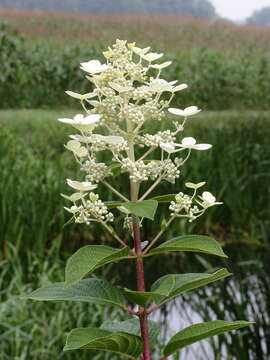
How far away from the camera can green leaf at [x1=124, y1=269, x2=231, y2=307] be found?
72cm

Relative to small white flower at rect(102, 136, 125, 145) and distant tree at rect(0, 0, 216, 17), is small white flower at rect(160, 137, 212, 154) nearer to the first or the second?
small white flower at rect(102, 136, 125, 145)

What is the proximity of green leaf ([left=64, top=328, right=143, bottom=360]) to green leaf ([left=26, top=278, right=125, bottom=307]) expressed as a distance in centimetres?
4

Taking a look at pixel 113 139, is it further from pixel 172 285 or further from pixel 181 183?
pixel 181 183

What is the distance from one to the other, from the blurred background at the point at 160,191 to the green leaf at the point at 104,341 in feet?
0.88

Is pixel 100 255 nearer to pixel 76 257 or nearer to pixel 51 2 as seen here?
pixel 76 257

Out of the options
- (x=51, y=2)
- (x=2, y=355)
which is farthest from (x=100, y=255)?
(x=51, y=2)

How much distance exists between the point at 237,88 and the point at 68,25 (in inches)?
210

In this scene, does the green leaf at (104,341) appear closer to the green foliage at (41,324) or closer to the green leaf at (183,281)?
the green leaf at (183,281)

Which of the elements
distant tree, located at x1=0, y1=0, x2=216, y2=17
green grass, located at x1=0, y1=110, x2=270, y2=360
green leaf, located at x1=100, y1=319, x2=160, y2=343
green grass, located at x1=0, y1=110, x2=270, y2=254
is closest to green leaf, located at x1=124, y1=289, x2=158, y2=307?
green leaf, located at x1=100, y1=319, x2=160, y2=343

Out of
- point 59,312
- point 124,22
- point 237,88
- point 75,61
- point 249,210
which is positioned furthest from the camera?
point 124,22

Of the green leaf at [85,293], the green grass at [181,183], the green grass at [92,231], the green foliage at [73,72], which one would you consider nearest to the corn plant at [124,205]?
the green leaf at [85,293]

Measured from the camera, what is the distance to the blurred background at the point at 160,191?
7.62ft

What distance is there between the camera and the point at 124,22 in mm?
11594

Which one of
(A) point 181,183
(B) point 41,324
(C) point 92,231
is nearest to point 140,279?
(B) point 41,324
